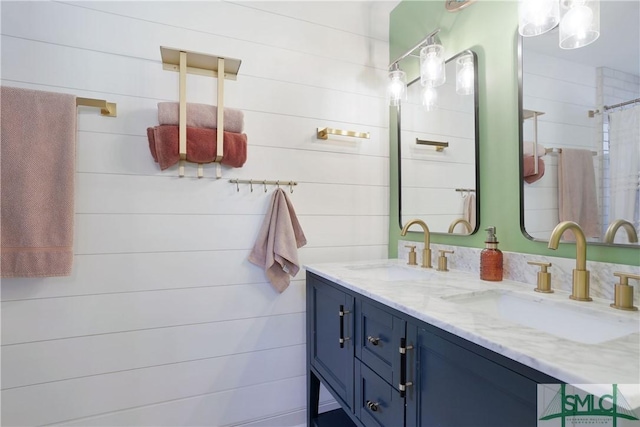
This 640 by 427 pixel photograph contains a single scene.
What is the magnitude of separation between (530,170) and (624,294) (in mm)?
503

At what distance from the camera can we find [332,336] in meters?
1.39

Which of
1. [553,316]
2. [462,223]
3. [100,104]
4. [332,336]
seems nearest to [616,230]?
[553,316]

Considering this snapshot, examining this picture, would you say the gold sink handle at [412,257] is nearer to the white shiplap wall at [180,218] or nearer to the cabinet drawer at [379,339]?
the white shiplap wall at [180,218]

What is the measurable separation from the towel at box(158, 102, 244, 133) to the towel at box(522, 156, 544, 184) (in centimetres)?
122

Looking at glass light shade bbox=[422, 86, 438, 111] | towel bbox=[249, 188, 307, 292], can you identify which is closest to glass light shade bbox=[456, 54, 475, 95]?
glass light shade bbox=[422, 86, 438, 111]

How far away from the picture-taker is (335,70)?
1.83 metres

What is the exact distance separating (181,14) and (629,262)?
2.00m

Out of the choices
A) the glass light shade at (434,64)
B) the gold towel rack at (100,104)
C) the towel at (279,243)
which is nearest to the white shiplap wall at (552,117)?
the glass light shade at (434,64)

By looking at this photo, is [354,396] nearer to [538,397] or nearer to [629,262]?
[538,397]

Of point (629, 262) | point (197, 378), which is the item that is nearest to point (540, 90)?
point (629, 262)

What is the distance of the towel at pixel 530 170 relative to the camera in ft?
3.77

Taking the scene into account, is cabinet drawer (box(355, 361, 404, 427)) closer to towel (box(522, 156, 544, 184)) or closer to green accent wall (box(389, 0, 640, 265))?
green accent wall (box(389, 0, 640, 265))

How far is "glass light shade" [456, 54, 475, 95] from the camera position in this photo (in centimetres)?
140

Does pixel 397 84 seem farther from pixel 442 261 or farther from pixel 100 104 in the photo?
pixel 100 104
